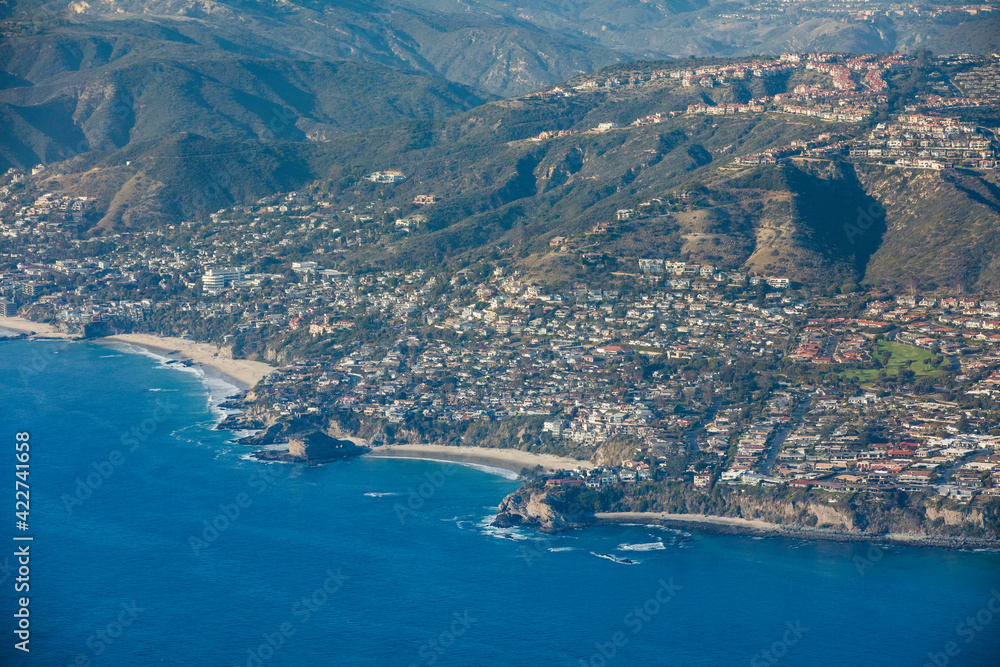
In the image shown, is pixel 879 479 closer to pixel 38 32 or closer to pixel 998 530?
pixel 998 530

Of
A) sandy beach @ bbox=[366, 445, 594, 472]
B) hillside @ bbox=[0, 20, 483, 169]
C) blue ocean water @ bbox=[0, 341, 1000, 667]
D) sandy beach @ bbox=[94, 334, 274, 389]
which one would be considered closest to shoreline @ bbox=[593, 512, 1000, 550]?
blue ocean water @ bbox=[0, 341, 1000, 667]

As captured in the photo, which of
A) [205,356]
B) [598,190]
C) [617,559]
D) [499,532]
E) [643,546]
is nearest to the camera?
[617,559]

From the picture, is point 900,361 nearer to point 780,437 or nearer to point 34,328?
point 780,437

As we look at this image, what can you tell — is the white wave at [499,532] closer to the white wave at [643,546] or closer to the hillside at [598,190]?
the white wave at [643,546]

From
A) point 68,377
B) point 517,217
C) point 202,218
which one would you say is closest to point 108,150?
point 202,218

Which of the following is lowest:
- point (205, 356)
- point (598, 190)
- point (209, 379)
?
point (205, 356)

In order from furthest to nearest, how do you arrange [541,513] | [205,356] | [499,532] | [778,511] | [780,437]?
[205,356] → [780,437] → [541,513] → [499,532] → [778,511]

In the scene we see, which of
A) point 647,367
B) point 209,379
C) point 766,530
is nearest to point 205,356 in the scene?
point 209,379
